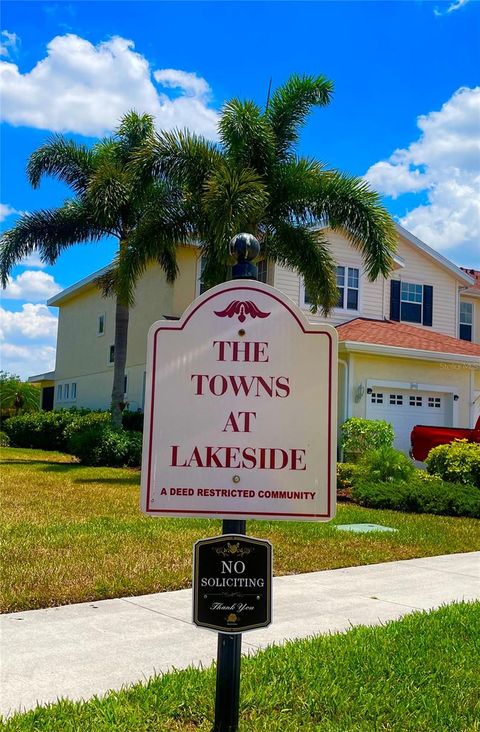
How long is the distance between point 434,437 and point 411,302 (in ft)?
27.0

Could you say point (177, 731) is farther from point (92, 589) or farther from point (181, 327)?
point (92, 589)

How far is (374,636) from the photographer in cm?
502

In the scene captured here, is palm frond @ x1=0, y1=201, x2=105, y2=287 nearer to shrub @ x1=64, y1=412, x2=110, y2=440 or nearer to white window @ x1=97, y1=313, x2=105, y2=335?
shrub @ x1=64, y1=412, x2=110, y2=440

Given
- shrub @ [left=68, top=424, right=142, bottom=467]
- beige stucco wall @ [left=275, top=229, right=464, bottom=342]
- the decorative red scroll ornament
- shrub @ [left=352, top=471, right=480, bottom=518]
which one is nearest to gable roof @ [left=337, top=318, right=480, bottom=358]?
beige stucco wall @ [left=275, top=229, right=464, bottom=342]

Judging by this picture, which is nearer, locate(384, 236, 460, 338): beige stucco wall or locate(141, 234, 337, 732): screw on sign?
locate(141, 234, 337, 732): screw on sign

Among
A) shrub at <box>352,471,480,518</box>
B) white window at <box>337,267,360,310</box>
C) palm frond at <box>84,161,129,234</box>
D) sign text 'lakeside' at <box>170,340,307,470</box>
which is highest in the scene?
palm frond at <box>84,161,129,234</box>

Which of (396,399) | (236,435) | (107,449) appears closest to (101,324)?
(107,449)

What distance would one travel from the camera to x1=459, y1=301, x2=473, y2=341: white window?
1067 inches

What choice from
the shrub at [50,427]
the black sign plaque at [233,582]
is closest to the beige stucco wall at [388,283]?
the shrub at [50,427]

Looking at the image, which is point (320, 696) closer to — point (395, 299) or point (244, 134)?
point (244, 134)

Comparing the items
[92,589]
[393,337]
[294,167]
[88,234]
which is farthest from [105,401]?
[92,589]

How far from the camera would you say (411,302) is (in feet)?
80.1

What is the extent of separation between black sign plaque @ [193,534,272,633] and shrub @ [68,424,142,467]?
15871 mm

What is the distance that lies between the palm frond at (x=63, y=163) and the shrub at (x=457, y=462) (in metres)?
12.8
